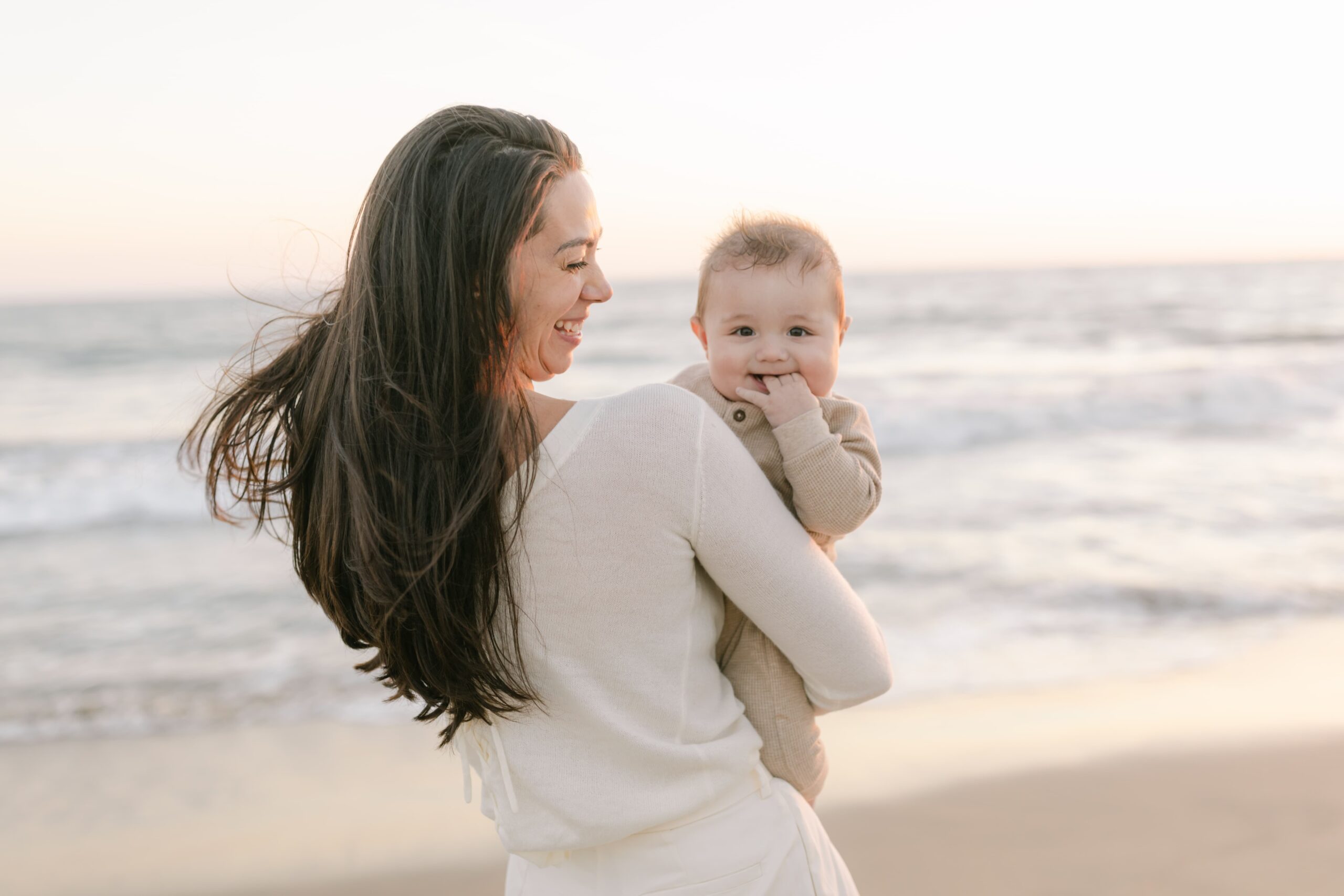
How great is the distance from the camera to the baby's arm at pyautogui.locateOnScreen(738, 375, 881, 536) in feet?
4.72

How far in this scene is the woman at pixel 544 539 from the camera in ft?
4.04

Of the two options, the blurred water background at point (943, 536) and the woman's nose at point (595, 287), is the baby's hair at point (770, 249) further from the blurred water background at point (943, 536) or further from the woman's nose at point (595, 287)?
the blurred water background at point (943, 536)

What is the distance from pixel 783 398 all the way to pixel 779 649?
0.40 metres

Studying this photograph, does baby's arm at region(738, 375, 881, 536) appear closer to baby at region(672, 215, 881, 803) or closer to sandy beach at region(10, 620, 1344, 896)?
baby at region(672, 215, 881, 803)

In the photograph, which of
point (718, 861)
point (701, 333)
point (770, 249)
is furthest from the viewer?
point (701, 333)

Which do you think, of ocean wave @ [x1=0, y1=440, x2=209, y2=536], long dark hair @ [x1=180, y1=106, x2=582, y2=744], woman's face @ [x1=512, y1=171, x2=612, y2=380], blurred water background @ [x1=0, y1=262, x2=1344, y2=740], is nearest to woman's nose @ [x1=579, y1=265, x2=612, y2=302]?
woman's face @ [x1=512, y1=171, x2=612, y2=380]

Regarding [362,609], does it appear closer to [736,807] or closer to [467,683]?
[467,683]

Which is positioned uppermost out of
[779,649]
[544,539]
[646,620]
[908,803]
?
[544,539]

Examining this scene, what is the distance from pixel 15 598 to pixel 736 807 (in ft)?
20.3

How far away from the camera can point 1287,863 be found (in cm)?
314

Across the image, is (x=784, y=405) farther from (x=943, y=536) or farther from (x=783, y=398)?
(x=943, y=536)

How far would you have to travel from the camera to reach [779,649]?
4.74 feet

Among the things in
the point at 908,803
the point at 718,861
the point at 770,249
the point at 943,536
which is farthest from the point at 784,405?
the point at 943,536

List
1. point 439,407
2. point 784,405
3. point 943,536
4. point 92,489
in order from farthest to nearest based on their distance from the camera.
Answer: point 92,489, point 943,536, point 784,405, point 439,407
